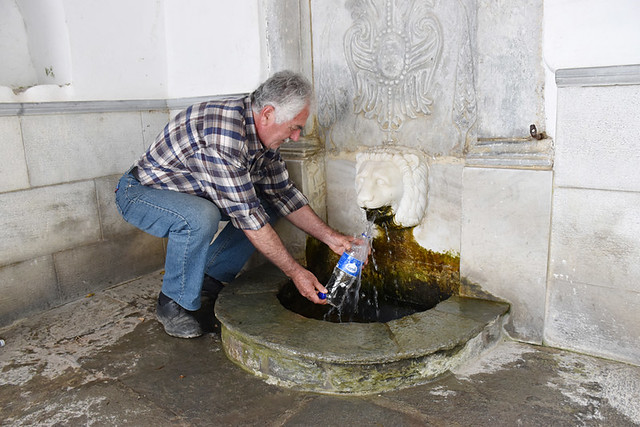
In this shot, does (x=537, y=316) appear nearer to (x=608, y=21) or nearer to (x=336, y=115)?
(x=608, y=21)

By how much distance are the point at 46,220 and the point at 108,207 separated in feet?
1.54

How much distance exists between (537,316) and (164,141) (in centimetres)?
232

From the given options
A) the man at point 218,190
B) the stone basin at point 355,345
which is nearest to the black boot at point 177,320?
Result: the man at point 218,190

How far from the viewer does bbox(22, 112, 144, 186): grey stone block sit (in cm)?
346

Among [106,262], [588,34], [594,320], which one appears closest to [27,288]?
[106,262]

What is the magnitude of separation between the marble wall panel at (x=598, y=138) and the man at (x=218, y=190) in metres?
1.27

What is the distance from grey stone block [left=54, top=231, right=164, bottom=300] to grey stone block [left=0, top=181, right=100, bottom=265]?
10 cm

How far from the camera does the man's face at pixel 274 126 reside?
283cm

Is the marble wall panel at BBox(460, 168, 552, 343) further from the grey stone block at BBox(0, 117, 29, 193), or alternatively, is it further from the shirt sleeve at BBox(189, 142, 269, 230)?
the grey stone block at BBox(0, 117, 29, 193)

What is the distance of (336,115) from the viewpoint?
11.8 ft

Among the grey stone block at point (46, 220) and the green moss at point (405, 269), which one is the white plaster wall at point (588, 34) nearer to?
the green moss at point (405, 269)

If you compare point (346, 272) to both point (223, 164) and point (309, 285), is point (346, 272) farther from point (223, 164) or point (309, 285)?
point (223, 164)

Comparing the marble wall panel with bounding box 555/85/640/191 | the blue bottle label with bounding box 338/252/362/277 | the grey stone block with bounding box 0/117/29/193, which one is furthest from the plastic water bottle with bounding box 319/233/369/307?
the grey stone block with bounding box 0/117/29/193

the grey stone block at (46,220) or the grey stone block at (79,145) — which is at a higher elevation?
the grey stone block at (79,145)
